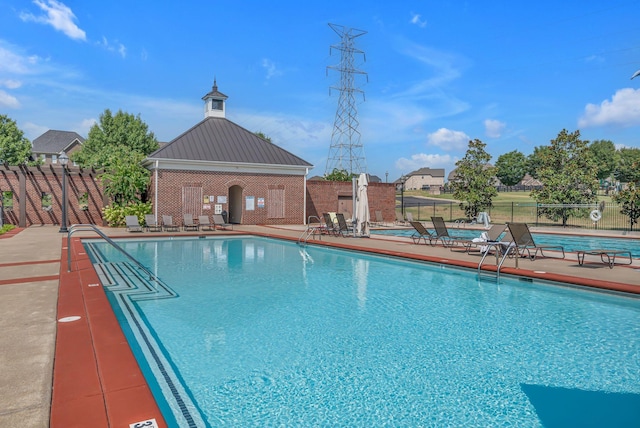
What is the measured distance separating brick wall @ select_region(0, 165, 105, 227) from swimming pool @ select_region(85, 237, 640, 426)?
56.5 ft

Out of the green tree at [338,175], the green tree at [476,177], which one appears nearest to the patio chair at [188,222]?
the green tree at [476,177]

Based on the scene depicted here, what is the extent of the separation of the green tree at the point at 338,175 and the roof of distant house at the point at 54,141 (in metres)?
42.4

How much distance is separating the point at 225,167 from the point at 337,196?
7.86 metres

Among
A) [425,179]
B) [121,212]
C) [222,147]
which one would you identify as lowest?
[121,212]

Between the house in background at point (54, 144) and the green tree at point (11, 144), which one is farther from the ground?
the house in background at point (54, 144)

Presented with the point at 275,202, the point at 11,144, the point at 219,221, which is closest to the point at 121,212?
the point at 219,221

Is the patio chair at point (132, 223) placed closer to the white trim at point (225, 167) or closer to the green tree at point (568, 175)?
the white trim at point (225, 167)

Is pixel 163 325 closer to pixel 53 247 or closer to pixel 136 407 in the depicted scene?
pixel 136 407

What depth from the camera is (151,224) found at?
20188mm

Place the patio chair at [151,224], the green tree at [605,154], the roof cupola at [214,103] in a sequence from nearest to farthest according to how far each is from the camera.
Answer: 1. the patio chair at [151,224]
2. the roof cupola at [214,103]
3. the green tree at [605,154]

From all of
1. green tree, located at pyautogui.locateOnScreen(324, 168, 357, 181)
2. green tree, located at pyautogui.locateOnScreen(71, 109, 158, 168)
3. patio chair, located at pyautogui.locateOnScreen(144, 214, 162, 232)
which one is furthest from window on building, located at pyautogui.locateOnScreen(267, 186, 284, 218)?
green tree, located at pyautogui.locateOnScreen(71, 109, 158, 168)

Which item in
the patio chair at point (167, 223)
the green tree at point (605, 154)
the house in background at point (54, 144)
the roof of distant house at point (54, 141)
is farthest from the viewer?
the green tree at point (605, 154)

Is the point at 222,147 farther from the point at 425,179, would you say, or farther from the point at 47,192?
the point at 425,179

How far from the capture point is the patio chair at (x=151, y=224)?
66.1 feet
